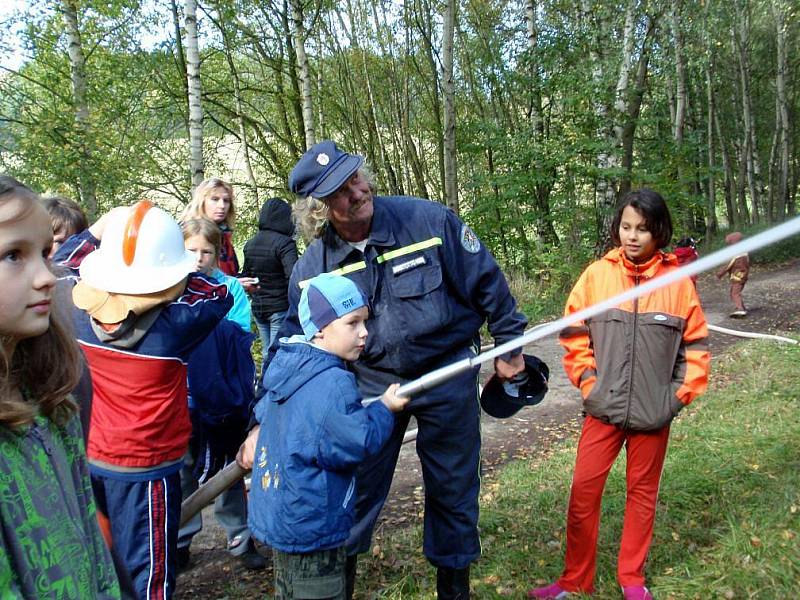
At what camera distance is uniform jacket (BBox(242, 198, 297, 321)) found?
23.5ft

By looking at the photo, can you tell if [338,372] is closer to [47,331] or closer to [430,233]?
[430,233]

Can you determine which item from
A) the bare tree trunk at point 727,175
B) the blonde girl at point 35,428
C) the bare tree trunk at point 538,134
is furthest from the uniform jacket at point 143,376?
the bare tree trunk at point 727,175

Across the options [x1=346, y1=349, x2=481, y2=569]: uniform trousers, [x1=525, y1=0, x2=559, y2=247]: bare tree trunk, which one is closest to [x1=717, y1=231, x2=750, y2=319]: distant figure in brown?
[x1=525, y1=0, x2=559, y2=247]: bare tree trunk

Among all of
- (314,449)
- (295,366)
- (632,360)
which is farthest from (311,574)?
(632,360)

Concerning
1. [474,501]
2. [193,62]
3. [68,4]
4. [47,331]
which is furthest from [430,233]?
[68,4]

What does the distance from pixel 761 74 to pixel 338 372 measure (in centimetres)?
3167

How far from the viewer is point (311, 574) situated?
8.29ft

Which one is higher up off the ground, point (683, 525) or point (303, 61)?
point (303, 61)

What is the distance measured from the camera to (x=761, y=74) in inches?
1099

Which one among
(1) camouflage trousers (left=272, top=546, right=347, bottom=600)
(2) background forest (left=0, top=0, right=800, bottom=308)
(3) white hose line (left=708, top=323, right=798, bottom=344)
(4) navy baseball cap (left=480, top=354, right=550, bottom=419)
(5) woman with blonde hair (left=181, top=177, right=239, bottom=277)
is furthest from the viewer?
(2) background forest (left=0, top=0, right=800, bottom=308)

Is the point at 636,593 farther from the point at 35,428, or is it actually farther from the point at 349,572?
the point at 35,428

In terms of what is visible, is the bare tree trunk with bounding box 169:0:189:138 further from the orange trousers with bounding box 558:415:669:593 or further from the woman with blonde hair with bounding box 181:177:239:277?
the orange trousers with bounding box 558:415:669:593

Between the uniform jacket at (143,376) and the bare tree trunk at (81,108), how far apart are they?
31.8 ft

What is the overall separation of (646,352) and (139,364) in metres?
2.38
